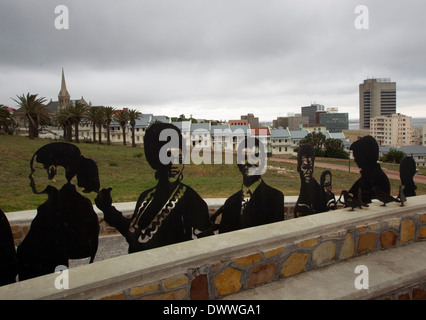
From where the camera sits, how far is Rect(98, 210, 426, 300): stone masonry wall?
2322 millimetres

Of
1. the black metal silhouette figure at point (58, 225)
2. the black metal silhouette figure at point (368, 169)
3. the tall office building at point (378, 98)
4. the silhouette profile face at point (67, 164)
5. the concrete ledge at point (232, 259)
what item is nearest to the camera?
the concrete ledge at point (232, 259)

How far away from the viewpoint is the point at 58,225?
11.3 ft

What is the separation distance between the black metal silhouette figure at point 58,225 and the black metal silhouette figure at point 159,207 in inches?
13.7

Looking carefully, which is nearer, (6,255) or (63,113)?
(6,255)

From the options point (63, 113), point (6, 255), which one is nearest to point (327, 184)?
point (6, 255)

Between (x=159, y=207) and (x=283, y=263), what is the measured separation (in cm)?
182

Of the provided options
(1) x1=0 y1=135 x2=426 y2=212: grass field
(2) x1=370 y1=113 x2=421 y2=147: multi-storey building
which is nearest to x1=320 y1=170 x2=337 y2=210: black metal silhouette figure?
(1) x1=0 y1=135 x2=426 y2=212: grass field

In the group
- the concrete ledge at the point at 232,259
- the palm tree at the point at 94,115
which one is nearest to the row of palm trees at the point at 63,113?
the palm tree at the point at 94,115

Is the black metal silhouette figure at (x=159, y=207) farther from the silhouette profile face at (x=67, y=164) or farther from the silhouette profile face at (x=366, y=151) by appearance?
the silhouette profile face at (x=366, y=151)

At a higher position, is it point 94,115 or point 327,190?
point 94,115

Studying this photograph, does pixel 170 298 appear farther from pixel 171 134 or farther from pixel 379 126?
pixel 379 126

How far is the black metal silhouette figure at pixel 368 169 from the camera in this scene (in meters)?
4.89

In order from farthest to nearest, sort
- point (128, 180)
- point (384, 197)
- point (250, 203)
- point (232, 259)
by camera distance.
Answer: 1. point (128, 180)
2. point (250, 203)
3. point (384, 197)
4. point (232, 259)

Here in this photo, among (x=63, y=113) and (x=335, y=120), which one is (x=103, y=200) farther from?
(x=335, y=120)
